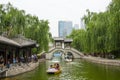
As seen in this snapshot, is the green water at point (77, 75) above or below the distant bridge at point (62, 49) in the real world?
below

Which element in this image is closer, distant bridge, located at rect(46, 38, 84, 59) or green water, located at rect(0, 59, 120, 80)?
green water, located at rect(0, 59, 120, 80)

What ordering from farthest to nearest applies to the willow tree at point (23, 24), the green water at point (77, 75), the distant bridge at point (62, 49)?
the distant bridge at point (62, 49) → the willow tree at point (23, 24) → the green water at point (77, 75)

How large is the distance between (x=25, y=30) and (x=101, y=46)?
14.4 m

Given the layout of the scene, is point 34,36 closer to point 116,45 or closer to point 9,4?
point 9,4

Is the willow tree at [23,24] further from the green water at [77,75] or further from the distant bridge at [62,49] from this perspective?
the distant bridge at [62,49]

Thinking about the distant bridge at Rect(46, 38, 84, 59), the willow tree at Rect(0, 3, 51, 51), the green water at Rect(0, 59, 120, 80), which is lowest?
the green water at Rect(0, 59, 120, 80)

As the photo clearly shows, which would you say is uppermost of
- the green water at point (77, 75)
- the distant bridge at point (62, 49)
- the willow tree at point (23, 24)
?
the willow tree at point (23, 24)

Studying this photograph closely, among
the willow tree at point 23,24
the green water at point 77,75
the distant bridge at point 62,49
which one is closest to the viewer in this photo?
the green water at point 77,75

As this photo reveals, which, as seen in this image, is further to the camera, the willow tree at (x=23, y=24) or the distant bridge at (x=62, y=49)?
the distant bridge at (x=62, y=49)

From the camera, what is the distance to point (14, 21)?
46531 mm

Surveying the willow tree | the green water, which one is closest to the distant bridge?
the willow tree

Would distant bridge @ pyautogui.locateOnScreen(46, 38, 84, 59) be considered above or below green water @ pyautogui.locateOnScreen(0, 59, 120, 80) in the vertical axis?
above

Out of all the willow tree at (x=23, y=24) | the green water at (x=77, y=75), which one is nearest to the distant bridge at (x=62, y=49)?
the willow tree at (x=23, y=24)

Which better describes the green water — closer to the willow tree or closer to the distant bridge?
the willow tree
